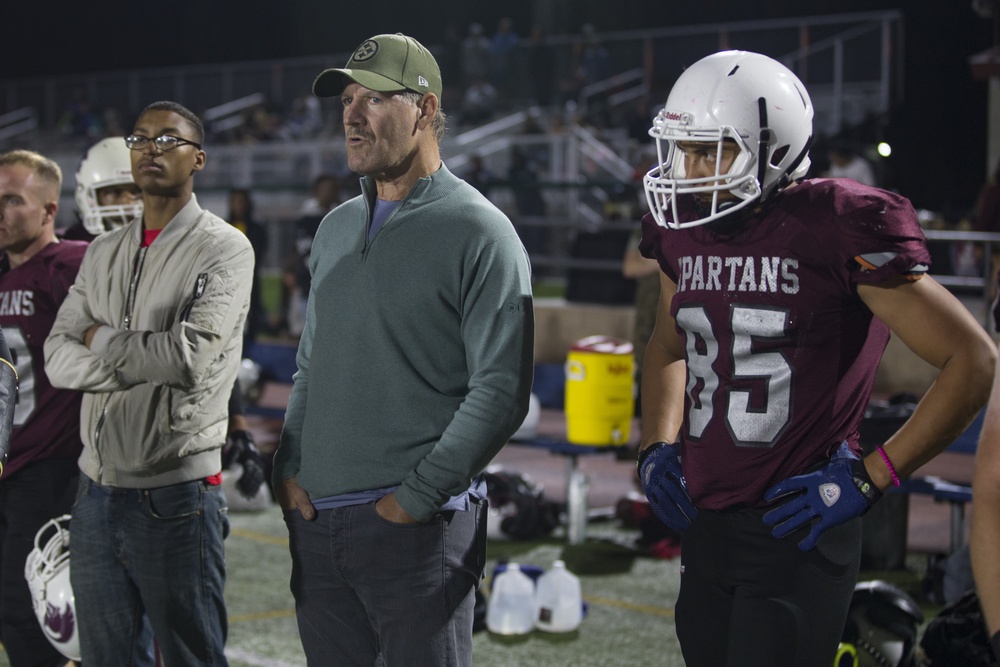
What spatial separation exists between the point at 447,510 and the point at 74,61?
36443 millimetres

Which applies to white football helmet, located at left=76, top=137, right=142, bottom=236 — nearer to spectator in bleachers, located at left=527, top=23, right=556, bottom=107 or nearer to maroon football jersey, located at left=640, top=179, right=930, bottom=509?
maroon football jersey, located at left=640, top=179, right=930, bottom=509

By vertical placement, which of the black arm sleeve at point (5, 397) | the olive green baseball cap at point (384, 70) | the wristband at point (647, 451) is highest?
the olive green baseball cap at point (384, 70)

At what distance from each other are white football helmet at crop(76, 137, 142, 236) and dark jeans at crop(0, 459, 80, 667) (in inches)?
36.0

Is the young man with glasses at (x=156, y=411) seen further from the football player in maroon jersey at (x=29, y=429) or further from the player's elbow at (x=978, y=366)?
the player's elbow at (x=978, y=366)

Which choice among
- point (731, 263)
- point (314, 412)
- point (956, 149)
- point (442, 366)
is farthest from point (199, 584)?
point (956, 149)

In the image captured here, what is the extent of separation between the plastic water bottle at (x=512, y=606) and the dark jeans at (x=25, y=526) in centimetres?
204

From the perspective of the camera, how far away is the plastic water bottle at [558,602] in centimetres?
559

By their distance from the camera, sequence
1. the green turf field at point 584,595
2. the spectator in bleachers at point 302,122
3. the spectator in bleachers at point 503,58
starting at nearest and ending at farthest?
1. the green turf field at point 584,595
2. the spectator in bleachers at point 503,58
3. the spectator in bleachers at point 302,122

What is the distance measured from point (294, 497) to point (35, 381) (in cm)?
151

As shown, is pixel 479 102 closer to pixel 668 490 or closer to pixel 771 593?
pixel 668 490

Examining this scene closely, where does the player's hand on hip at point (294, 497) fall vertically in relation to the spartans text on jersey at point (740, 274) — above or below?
below

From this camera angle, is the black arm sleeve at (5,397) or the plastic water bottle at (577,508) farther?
the plastic water bottle at (577,508)

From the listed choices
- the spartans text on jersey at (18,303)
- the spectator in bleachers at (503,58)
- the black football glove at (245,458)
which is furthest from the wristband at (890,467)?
the spectator in bleachers at (503,58)

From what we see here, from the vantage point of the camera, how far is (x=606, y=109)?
20.7 m
